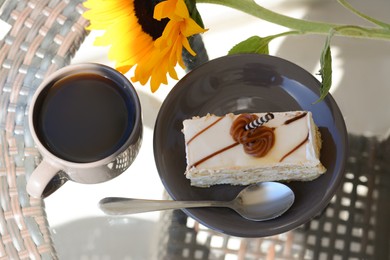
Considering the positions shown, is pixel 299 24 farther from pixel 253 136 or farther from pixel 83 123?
pixel 83 123

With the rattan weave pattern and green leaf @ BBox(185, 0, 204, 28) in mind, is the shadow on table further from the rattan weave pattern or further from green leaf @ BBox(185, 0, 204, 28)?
green leaf @ BBox(185, 0, 204, 28)

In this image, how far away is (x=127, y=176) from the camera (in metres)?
0.93

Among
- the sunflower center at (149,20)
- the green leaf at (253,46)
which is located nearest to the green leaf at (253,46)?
the green leaf at (253,46)

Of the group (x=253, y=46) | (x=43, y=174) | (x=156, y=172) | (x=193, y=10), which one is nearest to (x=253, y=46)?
(x=253, y=46)

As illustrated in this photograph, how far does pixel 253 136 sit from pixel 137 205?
171mm

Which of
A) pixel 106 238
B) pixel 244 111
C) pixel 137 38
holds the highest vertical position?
pixel 137 38

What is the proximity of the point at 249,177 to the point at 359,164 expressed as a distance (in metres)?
0.18

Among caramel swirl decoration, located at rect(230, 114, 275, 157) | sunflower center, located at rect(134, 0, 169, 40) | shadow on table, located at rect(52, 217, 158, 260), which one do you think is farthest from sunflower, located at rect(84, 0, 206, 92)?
shadow on table, located at rect(52, 217, 158, 260)

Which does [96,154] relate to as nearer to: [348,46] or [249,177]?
[249,177]

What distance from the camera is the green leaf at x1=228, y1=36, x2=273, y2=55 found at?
0.89m

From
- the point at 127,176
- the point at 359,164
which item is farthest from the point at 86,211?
the point at 359,164

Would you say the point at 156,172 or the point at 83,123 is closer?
the point at 83,123

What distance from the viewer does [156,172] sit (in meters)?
0.93

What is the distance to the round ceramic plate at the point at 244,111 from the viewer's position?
804 mm
